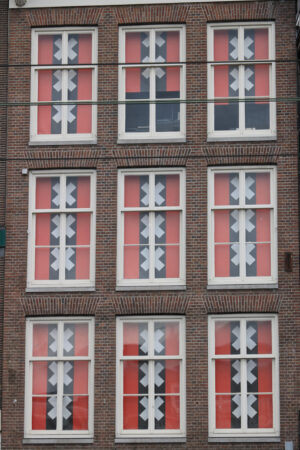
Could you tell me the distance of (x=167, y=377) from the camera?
70.8 ft

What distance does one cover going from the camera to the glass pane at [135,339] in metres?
21.7

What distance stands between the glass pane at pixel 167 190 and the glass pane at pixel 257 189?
1793 mm

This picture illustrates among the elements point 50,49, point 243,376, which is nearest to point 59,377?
point 243,376

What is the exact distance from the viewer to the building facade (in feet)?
70.3

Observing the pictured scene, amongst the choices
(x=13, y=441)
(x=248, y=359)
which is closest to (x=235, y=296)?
(x=248, y=359)

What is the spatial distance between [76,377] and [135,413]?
1.73 meters

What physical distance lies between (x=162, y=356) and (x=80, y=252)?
3383 mm

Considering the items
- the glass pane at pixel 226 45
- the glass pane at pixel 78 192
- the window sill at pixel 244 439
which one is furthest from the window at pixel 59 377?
the glass pane at pixel 226 45

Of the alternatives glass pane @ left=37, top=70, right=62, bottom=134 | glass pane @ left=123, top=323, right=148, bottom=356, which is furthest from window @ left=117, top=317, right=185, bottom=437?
glass pane @ left=37, top=70, right=62, bottom=134

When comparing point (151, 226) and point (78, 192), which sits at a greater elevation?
point (78, 192)

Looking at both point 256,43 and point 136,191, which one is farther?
point 256,43

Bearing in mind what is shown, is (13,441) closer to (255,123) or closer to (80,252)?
(80,252)

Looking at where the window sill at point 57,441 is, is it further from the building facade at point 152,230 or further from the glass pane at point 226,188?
the glass pane at point 226,188

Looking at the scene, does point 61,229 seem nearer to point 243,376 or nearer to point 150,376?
point 150,376
